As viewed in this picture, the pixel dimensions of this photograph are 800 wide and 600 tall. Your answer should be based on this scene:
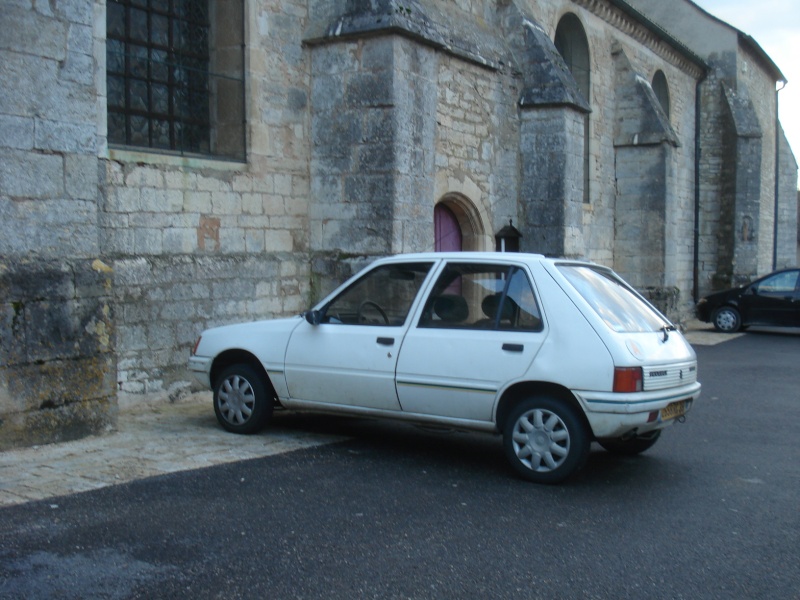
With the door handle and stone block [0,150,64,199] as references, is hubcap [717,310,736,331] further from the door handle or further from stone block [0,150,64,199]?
stone block [0,150,64,199]

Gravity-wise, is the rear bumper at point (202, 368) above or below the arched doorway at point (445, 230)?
below

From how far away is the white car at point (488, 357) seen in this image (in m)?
5.96

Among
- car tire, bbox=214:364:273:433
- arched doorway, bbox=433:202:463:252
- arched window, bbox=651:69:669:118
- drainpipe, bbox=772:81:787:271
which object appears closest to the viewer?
car tire, bbox=214:364:273:433

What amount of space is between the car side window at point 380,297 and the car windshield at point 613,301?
117 cm

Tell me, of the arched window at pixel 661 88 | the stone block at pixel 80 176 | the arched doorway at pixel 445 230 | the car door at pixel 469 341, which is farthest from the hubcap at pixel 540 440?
the arched window at pixel 661 88

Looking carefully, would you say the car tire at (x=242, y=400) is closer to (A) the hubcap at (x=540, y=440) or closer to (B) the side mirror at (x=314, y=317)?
(B) the side mirror at (x=314, y=317)

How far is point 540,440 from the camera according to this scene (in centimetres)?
607

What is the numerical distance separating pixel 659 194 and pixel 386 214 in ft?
35.9

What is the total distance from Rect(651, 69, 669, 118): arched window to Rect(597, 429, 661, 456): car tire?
17818mm

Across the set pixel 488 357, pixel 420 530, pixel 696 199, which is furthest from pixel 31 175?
pixel 696 199

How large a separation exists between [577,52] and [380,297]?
13260mm

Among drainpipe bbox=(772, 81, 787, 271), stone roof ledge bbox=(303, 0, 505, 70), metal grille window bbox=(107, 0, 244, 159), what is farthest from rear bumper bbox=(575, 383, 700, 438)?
drainpipe bbox=(772, 81, 787, 271)

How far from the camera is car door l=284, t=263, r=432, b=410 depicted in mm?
6727

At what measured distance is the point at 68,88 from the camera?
7.14 m
